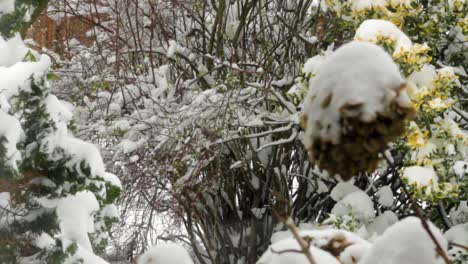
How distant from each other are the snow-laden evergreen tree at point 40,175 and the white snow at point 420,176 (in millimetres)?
1807

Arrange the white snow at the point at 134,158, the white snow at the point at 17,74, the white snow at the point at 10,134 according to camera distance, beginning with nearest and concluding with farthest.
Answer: the white snow at the point at 10,134 → the white snow at the point at 17,74 → the white snow at the point at 134,158

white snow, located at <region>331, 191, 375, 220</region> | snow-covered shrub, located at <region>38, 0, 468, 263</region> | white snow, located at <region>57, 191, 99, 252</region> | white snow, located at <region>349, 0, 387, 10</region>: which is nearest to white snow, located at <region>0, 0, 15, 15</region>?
white snow, located at <region>57, 191, 99, 252</region>

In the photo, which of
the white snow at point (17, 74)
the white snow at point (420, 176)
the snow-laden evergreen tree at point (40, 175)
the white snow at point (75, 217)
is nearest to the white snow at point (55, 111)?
the snow-laden evergreen tree at point (40, 175)

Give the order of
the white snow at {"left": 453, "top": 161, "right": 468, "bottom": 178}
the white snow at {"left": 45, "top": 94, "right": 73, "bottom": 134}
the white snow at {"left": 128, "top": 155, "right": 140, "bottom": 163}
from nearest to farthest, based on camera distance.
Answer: the white snow at {"left": 45, "top": 94, "right": 73, "bottom": 134}
the white snow at {"left": 453, "top": 161, "right": 468, "bottom": 178}
the white snow at {"left": 128, "top": 155, "right": 140, "bottom": 163}

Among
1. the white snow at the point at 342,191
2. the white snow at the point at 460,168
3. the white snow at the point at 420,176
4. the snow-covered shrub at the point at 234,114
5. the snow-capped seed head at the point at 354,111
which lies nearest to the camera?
the snow-capped seed head at the point at 354,111

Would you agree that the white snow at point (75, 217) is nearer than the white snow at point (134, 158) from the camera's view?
Yes

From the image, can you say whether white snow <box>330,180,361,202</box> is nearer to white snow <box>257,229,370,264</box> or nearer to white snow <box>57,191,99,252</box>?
white snow <box>57,191,99,252</box>

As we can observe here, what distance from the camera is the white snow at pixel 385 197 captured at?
5.51m

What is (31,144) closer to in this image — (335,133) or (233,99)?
(233,99)

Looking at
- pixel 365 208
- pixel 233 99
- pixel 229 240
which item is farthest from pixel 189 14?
pixel 365 208

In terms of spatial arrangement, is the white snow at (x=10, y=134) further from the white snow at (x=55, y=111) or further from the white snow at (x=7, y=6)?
the white snow at (x=7, y=6)

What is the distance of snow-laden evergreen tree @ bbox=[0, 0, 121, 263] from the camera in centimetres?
359

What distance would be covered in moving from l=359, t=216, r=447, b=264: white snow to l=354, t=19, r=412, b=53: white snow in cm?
257

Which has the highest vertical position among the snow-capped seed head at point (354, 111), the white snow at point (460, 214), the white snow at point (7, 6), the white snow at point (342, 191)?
the white snow at point (7, 6)
